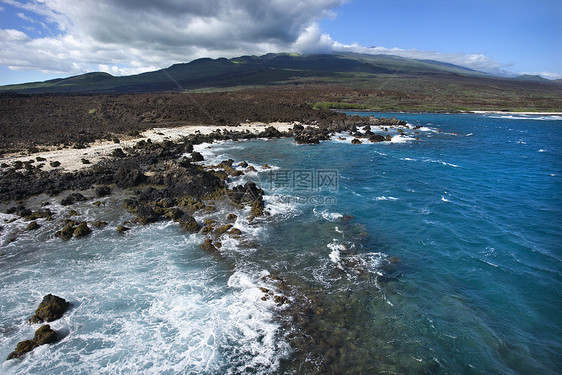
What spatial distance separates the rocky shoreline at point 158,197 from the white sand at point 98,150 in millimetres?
1403

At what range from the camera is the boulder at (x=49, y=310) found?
11.9 meters

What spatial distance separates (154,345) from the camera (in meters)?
11.0

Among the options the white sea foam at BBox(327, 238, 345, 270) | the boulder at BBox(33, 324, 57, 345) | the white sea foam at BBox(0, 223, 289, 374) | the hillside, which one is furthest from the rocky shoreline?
the hillside

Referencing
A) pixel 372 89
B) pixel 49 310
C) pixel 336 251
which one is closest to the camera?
pixel 49 310

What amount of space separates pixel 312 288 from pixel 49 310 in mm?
11370

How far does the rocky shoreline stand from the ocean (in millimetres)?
225

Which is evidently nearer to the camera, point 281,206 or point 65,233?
point 65,233

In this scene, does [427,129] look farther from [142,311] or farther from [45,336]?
[45,336]

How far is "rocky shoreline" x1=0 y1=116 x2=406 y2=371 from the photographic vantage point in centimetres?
1337

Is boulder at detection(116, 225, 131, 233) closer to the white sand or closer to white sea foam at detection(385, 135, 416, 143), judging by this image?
the white sand

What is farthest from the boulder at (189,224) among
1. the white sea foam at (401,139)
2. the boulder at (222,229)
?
the white sea foam at (401,139)

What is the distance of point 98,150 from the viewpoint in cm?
3656

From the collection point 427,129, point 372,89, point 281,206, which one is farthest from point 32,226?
point 372,89

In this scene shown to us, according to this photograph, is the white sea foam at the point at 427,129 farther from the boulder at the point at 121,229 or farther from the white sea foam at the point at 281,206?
the boulder at the point at 121,229
